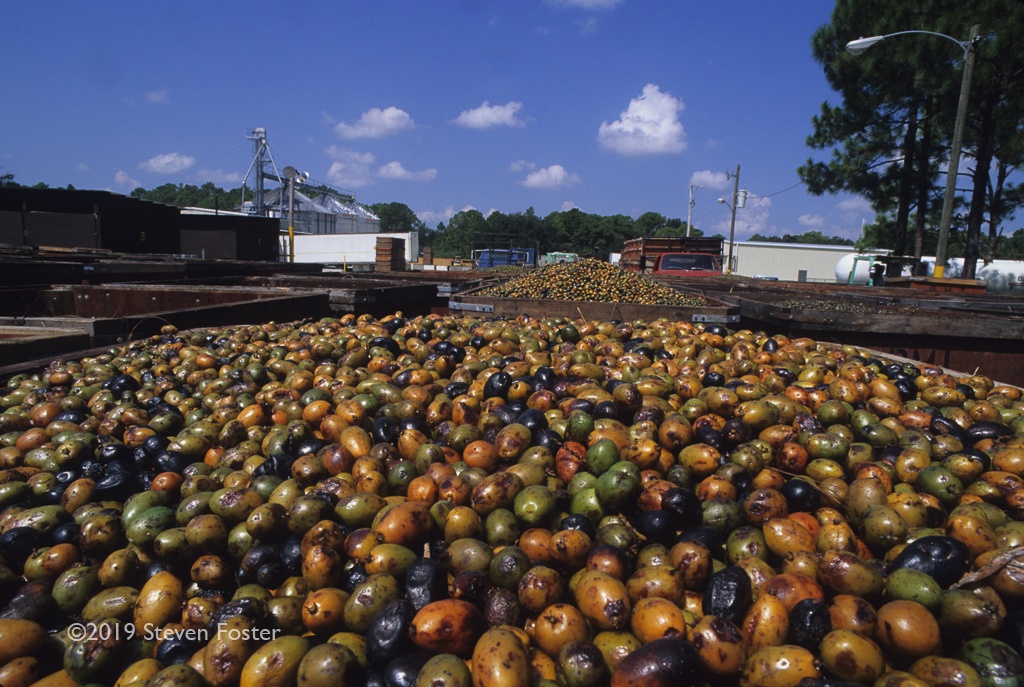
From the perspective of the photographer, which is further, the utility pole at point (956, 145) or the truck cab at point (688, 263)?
the truck cab at point (688, 263)

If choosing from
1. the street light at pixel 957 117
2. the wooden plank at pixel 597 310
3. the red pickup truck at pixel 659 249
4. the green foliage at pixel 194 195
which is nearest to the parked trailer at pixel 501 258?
the red pickup truck at pixel 659 249

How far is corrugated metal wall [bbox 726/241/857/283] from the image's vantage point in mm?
57562

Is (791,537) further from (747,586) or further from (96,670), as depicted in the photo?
(96,670)

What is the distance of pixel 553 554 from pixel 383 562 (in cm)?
62

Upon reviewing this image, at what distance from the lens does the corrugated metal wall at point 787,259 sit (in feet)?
189

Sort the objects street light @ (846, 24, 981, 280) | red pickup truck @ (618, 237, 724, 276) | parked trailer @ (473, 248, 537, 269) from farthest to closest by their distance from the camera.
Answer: parked trailer @ (473, 248, 537, 269) < red pickup truck @ (618, 237, 724, 276) < street light @ (846, 24, 981, 280)

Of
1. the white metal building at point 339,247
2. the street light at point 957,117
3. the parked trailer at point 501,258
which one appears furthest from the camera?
the white metal building at point 339,247

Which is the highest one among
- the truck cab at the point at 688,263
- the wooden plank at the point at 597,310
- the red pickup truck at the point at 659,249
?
the red pickup truck at the point at 659,249

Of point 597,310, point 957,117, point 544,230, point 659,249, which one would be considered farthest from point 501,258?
point 544,230

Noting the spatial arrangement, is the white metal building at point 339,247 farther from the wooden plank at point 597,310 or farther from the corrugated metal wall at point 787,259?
the wooden plank at point 597,310

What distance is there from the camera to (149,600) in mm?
2039

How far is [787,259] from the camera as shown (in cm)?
5781

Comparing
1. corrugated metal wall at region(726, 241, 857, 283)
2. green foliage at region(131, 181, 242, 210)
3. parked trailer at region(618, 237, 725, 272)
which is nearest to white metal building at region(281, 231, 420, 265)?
parked trailer at region(618, 237, 725, 272)

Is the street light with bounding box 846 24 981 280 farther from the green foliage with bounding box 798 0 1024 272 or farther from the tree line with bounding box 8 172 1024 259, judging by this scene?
the tree line with bounding box 8 172 1024 259
